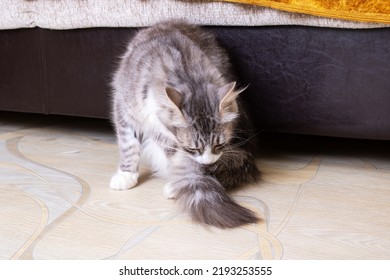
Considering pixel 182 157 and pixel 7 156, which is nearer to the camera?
pixel 182 157

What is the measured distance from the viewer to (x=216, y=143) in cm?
136

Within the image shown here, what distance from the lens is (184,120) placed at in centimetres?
133

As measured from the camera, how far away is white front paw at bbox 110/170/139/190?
1498 millimetres

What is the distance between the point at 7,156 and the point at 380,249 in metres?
1.37

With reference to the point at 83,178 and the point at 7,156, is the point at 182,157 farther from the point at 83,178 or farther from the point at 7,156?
the point at 7,156

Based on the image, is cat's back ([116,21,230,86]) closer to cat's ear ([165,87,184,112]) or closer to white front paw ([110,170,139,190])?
cat's ear ([165,87,184,112])

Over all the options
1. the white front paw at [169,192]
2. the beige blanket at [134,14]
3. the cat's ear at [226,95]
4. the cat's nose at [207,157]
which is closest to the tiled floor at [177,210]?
the white front paw at [169,192]

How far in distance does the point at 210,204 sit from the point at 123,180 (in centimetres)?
36

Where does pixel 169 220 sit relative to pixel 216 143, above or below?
below

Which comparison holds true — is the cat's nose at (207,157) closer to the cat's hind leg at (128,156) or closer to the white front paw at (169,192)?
the white front paw at (169,192)

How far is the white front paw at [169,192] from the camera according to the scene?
4.60 ft

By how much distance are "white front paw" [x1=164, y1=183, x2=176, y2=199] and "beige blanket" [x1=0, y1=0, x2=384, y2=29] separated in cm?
59

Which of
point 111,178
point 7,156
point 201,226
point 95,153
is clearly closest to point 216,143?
point 201,226

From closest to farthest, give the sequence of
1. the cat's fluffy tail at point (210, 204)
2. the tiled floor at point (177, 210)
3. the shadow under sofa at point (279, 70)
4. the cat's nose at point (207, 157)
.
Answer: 1. the tiled floor at point (177, 210)
2. the cat's fluffy tail at point (210, 204)
3. the cat's nose at point (207, 157)
4. the shadow under sofa at point (279, 70)
